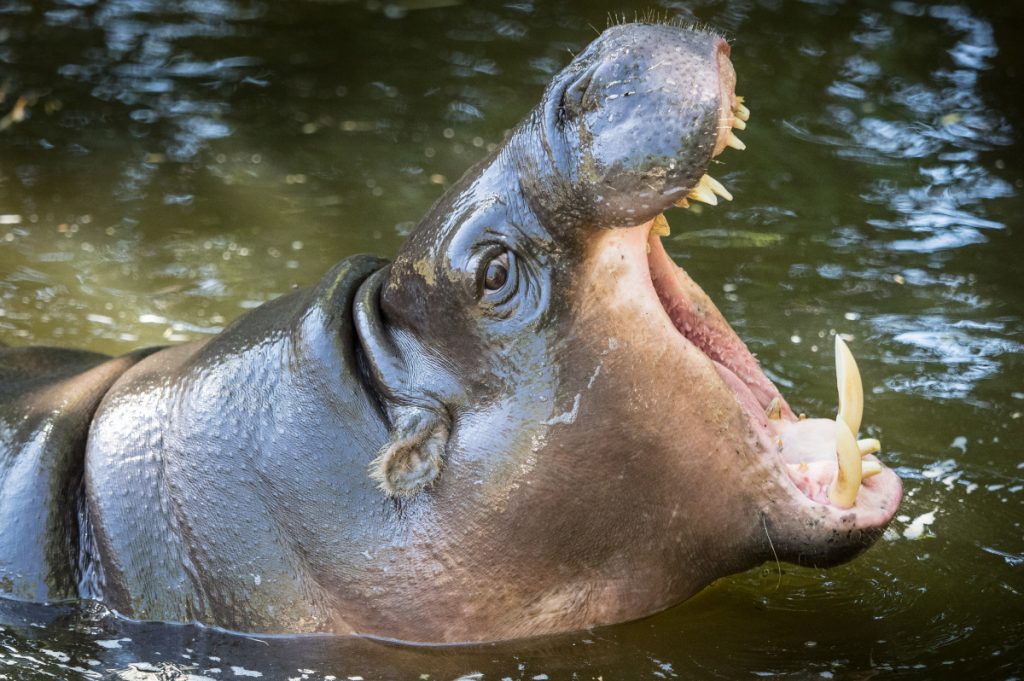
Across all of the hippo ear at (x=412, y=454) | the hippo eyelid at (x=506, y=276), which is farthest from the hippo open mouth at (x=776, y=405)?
the hippo ear at (x=412, y=454)

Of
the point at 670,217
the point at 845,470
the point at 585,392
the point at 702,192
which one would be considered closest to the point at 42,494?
the point at 585,392

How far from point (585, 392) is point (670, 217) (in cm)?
363

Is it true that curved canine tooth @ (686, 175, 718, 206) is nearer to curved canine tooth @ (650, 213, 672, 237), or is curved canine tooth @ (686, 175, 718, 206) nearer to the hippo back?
curved canine tooth @ (650, 213, 672, 237)

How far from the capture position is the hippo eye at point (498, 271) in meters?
3.90

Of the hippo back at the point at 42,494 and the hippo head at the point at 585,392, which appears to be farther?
the hippo back at the point at 42,494

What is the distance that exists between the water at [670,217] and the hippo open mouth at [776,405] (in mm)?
556

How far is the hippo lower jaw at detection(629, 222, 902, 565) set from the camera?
3.94 meters

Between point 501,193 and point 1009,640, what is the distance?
6.64 feet

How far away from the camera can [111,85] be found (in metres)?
9.64

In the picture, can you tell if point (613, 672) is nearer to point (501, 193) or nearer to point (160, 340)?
point (501, 193)

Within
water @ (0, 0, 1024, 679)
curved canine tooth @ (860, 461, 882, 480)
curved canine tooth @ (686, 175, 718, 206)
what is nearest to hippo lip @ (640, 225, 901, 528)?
curved canine tooth @ (860, 461, 882, 480)

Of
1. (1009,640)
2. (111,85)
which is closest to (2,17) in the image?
(111,85)

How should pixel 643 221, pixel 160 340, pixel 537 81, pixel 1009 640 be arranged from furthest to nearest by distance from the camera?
pixel 537 81, pixel 160 340, pixel 1009 640, pixel 643 221

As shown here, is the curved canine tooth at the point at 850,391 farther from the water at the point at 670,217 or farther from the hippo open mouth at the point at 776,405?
the water at the point at 670,217
